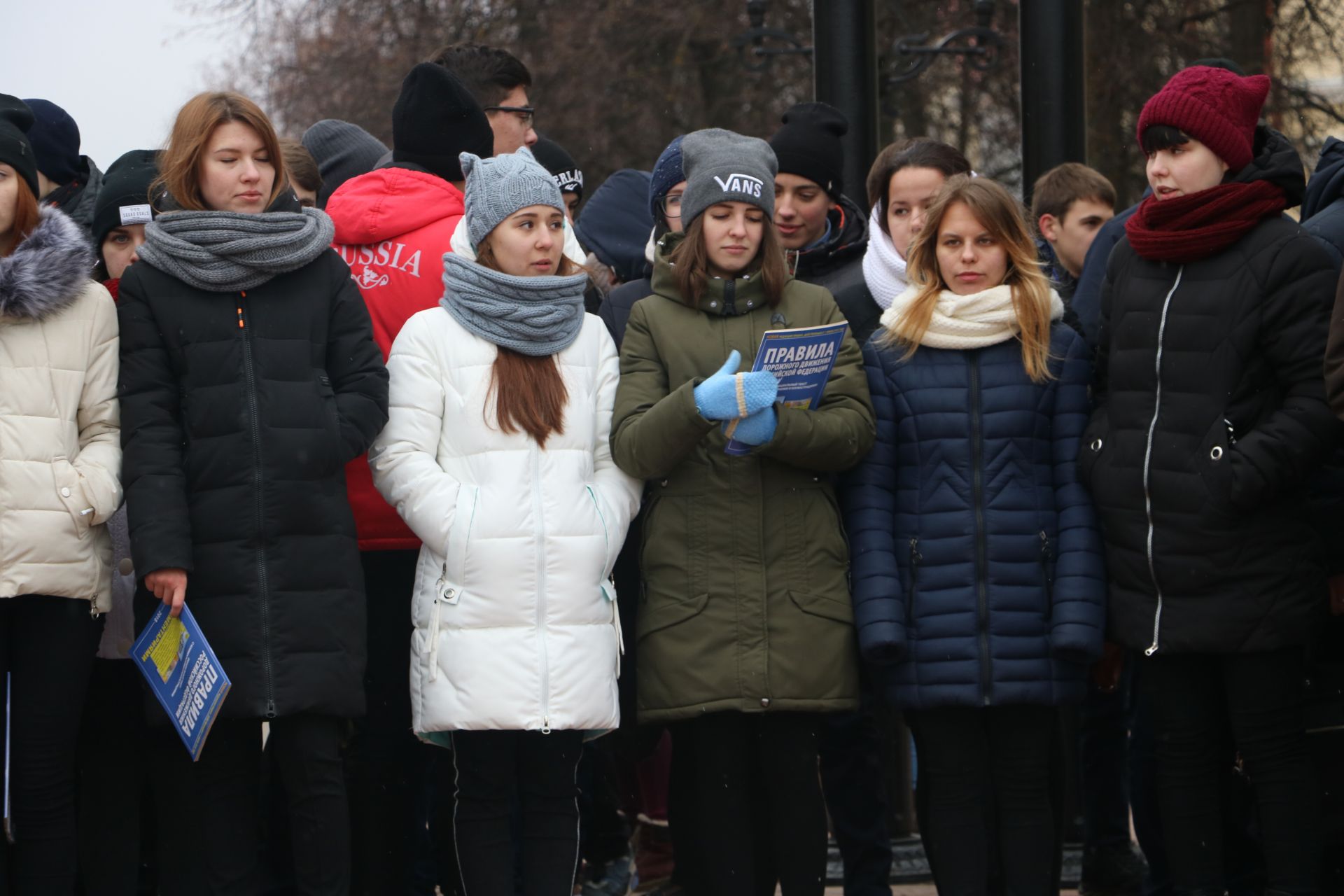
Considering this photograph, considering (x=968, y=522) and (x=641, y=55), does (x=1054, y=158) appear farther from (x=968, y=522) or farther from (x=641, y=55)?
(x=641, y=55)

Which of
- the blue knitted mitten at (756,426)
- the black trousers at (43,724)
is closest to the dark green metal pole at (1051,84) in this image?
the blue knitted mitten at (756,426)

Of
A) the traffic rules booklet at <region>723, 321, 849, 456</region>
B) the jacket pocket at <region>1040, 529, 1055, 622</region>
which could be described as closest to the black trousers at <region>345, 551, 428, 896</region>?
the traffic rules booklet at <region>723, 321, 849, 456</region>

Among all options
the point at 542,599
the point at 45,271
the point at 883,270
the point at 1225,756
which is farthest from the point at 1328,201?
the point at 45,271

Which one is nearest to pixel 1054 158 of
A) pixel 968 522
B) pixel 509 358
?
pixel 968 522

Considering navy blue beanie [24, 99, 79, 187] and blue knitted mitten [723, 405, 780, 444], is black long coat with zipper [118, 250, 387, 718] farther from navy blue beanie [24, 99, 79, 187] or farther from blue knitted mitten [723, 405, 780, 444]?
navy blue beanie [24, 99, 79, 187]

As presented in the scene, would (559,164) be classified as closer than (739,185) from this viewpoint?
No

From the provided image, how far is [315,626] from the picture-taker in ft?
13.3

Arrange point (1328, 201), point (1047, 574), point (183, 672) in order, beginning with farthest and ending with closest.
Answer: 1. point (1328, 201)
2. point (1047, 574)
3. point (183, 672)

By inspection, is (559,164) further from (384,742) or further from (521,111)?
(384,742)

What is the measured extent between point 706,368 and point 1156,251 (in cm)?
120

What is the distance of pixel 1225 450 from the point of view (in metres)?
4.16

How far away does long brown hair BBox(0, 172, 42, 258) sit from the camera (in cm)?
420

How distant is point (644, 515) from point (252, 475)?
105cm

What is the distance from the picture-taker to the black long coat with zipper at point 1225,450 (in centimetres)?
414
